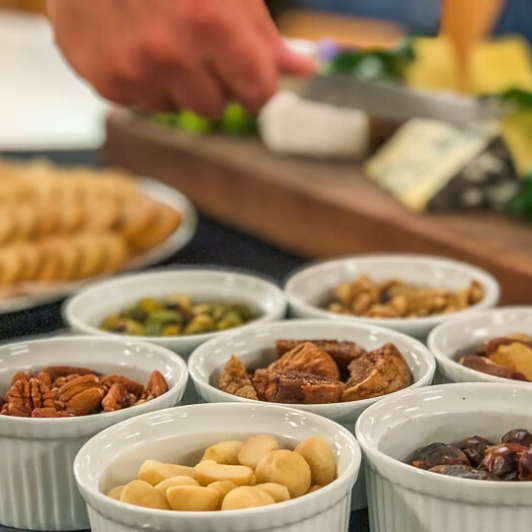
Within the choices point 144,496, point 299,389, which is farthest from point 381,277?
point 144,496

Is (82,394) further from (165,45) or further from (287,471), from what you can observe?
(165,45)

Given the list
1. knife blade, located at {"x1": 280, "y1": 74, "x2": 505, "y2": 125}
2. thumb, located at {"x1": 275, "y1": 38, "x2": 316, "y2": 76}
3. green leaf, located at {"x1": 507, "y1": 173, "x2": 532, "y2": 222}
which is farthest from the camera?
knife blade, located at {"x1": 280, "y1": 74, "x2": 505, "y2": 125}

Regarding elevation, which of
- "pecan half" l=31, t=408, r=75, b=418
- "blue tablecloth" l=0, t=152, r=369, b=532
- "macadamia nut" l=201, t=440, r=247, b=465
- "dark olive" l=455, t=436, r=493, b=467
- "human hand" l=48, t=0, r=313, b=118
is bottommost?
"blue tablecloth" l=0, t=152, r=369, b=532

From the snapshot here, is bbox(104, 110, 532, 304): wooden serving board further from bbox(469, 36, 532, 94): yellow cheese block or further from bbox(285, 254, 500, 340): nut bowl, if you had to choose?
bbox(469, 36, 532, 94): yellow cheese block

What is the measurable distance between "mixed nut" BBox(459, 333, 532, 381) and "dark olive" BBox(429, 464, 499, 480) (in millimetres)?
201

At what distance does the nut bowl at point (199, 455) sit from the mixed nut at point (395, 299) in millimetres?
351

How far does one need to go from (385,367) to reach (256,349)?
18 cm

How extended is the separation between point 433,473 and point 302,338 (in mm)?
361

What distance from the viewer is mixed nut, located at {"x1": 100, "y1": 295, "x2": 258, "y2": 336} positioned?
120 centimetres

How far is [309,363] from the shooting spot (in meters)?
0.99

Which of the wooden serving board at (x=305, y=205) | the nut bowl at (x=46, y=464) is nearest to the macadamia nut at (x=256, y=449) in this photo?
the nut bowl at (x=46, y=464)

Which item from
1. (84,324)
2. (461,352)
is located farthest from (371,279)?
(84,324)

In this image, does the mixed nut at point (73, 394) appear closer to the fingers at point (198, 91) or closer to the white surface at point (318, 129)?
the fingers at point (198, 91)

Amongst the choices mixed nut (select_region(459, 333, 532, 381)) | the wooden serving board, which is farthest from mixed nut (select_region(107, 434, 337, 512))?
the wooden serving board
